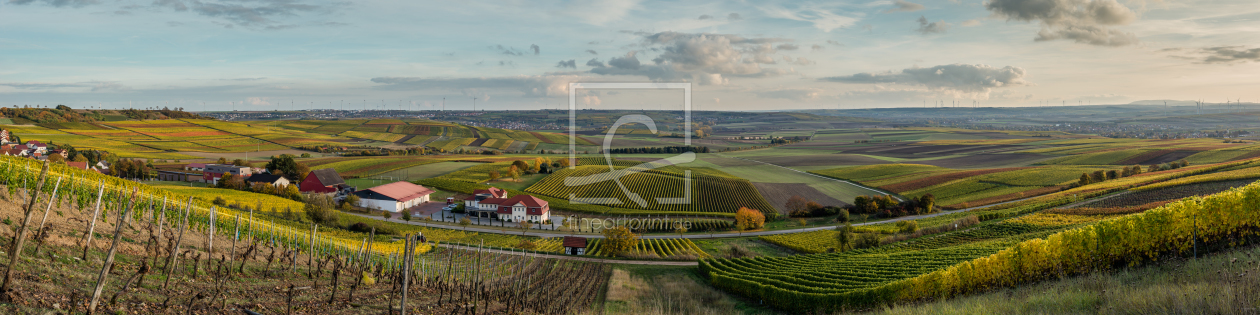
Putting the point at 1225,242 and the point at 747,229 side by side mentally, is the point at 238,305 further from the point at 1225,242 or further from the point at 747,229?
the point at 747,229

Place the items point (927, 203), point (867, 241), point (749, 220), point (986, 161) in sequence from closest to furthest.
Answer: point (867, 241) < point (749, 220) < point (927, 203) < point (986, 161)

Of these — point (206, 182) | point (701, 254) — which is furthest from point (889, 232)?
point (206, 182)

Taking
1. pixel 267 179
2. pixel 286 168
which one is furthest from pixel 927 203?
pixel 286 168

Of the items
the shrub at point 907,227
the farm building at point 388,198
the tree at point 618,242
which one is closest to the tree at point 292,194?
the farm building at point 388,198

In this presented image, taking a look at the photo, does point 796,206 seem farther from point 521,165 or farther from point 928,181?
point 521,165

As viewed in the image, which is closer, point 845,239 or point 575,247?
point 845,239

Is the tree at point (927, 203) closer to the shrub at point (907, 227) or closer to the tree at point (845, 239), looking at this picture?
the shrub at point (907, 227)
